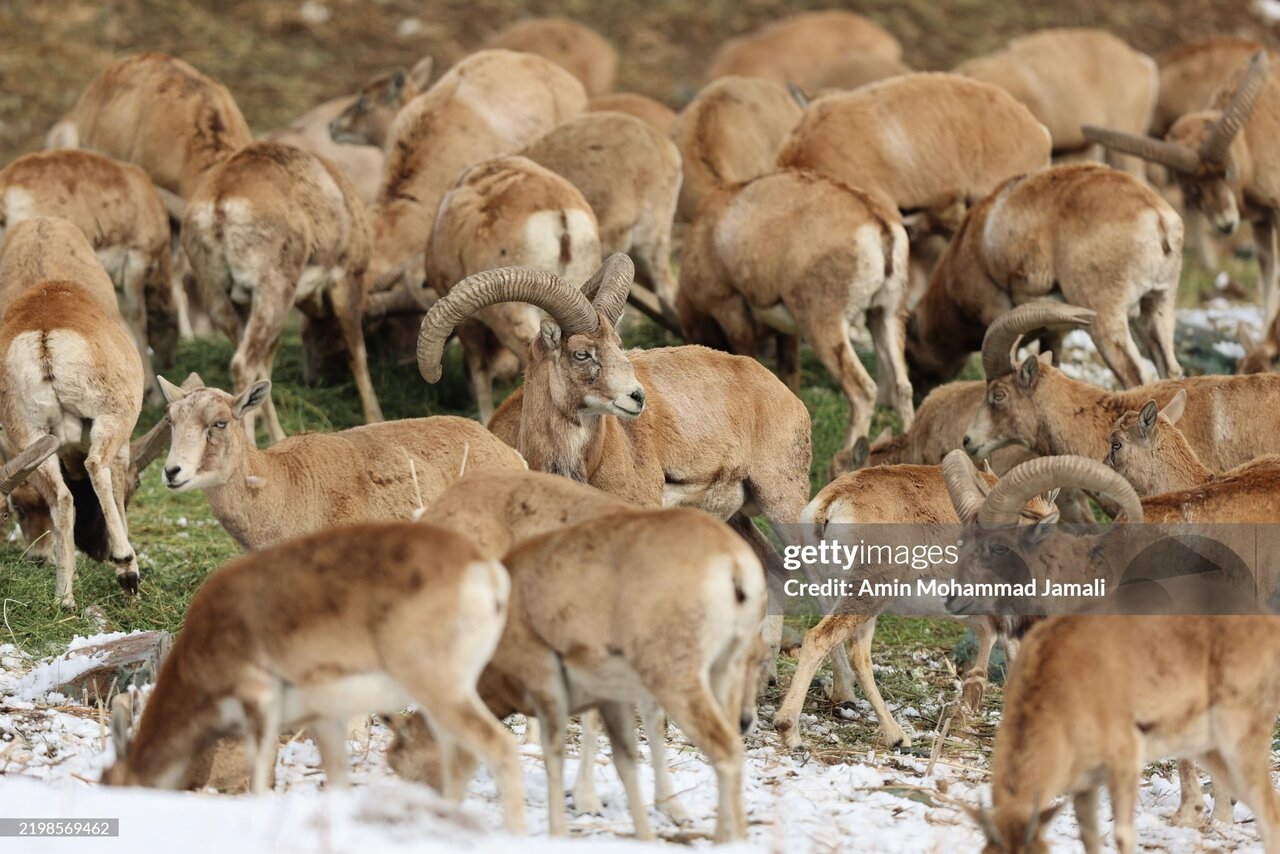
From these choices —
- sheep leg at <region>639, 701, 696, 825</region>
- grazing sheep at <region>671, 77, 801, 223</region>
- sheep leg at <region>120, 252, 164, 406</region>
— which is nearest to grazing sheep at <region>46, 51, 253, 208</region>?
sheep leg at <region>120, 252, 164, 406</region>

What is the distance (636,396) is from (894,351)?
376 cm

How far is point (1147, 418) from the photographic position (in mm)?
9680

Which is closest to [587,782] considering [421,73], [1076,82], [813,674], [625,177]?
[813,674]

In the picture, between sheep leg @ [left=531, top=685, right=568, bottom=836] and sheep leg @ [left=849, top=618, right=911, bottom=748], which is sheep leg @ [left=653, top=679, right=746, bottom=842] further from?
sheep leg @ [left=849, top=618, right=911, bottom=748]

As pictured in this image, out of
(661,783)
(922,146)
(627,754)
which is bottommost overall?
(661,783)

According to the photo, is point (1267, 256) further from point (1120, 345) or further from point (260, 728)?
point (260, 728)

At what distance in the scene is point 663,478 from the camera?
31.6 ft

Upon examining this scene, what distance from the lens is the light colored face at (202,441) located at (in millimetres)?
8500

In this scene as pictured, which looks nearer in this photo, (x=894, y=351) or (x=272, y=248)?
(x=272, y=248)

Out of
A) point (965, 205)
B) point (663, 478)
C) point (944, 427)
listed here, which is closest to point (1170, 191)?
point (965, 205)

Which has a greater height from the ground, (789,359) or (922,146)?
(922,146)

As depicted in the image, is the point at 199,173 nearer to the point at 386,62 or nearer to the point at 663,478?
the point at 663,478

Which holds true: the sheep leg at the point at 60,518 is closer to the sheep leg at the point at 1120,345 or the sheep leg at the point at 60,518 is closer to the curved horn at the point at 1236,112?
the sheep leg at the point at 1120,345

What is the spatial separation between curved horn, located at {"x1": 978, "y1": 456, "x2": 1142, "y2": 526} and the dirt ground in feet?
39.2
